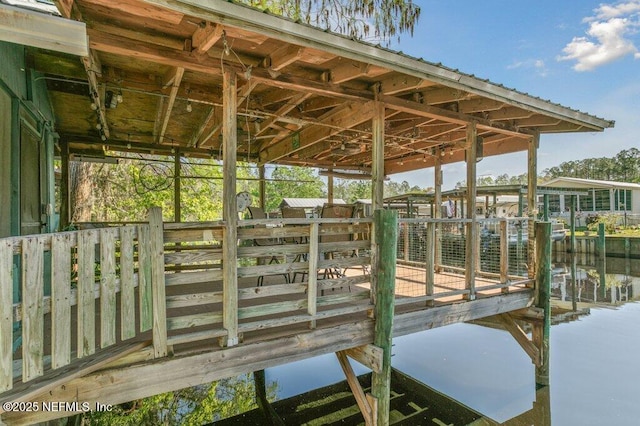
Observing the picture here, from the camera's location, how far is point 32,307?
68.7 inches

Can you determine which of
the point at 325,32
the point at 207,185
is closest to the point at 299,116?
the point at 325,32

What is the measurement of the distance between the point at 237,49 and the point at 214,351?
2502mm

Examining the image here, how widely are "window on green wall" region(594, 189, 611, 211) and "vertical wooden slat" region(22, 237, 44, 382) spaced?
28.8 meters

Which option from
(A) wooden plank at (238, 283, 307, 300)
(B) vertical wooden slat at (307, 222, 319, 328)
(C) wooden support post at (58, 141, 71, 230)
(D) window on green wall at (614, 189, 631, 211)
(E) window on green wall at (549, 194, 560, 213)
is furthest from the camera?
(E) window on green wall at (549, 194, 560, 213)

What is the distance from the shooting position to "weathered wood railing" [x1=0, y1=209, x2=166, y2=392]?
1.66 m

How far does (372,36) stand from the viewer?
26.2ft

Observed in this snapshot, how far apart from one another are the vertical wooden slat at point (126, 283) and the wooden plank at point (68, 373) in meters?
0.15

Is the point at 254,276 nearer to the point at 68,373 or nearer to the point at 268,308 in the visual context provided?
the point at 268,308

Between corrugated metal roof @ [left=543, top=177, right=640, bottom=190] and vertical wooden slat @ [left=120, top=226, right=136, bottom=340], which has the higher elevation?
corrugated metal roof @ [left=543, top=177, right=640, bottom=190]

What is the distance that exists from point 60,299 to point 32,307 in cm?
14

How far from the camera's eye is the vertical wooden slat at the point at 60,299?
6.07 feet

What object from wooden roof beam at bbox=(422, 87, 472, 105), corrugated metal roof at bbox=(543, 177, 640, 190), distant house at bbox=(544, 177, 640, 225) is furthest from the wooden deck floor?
distant house at bbox=(544, 177, 640, 225)

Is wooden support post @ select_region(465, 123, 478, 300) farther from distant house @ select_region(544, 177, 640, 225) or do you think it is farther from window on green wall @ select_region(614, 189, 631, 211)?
window on green wall @ select_region(614, 189, 631, 211)

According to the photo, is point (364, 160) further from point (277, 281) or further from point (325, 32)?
point (325, 32)
